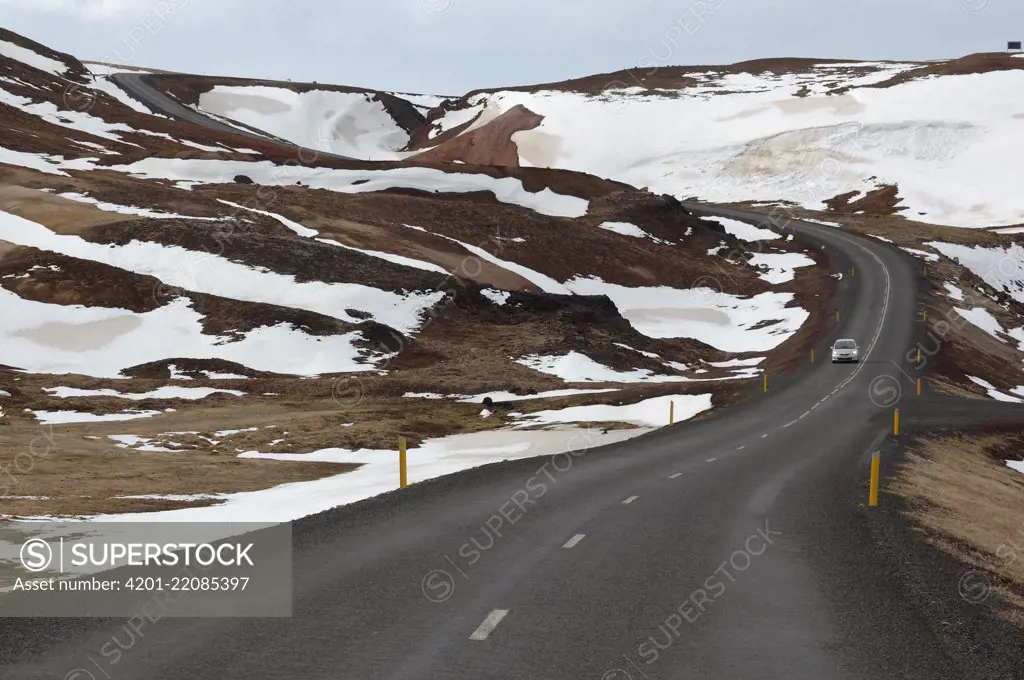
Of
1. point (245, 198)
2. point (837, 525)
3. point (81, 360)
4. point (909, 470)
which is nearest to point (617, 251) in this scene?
point (245, 198)

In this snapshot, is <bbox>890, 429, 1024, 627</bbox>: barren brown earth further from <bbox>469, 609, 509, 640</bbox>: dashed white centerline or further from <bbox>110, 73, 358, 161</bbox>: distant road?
<bbox>110, 73, 358, 161</bbox>: distant road

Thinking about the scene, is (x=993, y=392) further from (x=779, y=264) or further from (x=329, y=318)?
(x=779, y=264)

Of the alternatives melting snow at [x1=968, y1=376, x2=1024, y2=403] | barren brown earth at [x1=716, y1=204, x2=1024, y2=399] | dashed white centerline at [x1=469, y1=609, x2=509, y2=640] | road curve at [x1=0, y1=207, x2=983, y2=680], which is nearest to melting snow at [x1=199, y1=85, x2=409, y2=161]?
barren brown earth at [x1=716, y1=204, x2=1024, y2=399]

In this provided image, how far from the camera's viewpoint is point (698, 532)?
16.9 meters

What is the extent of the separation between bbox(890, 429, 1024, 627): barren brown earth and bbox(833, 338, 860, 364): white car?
720 inches

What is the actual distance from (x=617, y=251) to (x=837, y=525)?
70910 mm

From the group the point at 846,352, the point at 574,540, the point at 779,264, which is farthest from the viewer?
the point at 779,264

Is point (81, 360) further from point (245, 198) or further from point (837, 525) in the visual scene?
point (837, 525)

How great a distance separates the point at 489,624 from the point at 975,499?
18418mm

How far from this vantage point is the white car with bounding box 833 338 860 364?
56.8 meters

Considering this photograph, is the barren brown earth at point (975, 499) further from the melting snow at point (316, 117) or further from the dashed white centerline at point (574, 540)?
the melting snow at point (316, 117)

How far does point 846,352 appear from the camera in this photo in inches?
2243

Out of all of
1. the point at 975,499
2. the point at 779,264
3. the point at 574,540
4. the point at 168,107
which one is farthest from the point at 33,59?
the point at 574,540

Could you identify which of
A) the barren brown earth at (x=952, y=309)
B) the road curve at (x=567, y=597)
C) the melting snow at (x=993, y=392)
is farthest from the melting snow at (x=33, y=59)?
the road curve at (x=567, y=597)
